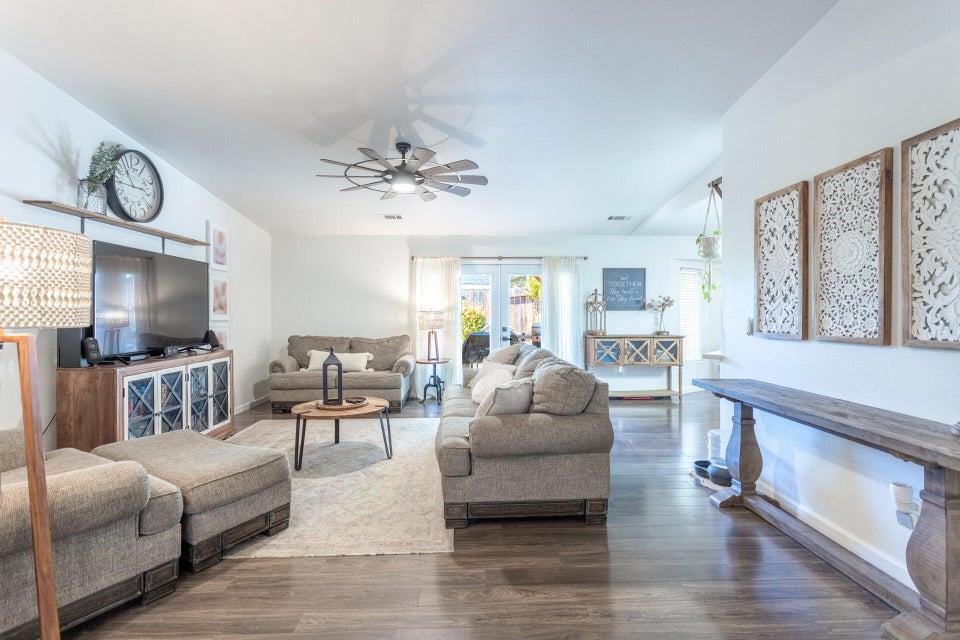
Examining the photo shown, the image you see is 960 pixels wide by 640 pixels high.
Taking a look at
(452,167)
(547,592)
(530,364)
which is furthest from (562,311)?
(547,592)

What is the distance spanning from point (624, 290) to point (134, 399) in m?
6.10

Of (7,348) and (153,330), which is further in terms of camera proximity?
(153,330)

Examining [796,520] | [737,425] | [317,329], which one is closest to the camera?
[796,520]

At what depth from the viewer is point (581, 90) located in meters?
2.98

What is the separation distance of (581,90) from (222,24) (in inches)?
81.8

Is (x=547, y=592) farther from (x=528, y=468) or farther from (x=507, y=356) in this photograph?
(x=507, y=356)

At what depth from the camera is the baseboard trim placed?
6.07ft

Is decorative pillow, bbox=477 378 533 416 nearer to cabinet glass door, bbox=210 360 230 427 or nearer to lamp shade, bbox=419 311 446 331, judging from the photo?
cabinet glass door, bbox=210 360 230 427

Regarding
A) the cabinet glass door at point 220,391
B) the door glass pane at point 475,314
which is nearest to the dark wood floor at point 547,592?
the cabinet glass door at point 220,391

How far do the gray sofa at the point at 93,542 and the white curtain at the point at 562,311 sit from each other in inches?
216

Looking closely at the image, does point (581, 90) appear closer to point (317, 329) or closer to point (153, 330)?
point (153, 330)

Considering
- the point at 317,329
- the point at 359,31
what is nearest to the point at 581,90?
the point at 359,31

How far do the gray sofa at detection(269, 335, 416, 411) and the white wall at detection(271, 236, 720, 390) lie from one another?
38 cm

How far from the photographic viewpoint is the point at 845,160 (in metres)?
2.30
